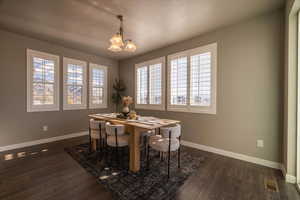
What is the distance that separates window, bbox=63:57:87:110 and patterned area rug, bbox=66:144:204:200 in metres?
1.88

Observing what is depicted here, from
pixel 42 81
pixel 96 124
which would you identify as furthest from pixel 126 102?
pixel 42 81

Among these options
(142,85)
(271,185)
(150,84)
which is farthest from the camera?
(142,85)

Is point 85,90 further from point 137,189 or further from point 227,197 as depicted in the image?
point 227,197

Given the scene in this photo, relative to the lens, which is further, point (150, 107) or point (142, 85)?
point (142, 85)

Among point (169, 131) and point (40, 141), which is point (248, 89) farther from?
point (40, 141)

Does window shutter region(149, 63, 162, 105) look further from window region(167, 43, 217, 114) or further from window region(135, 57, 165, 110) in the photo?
window region(167, 43, 217, 114)

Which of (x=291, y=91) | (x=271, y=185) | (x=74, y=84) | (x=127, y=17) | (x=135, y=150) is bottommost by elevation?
(x=271, y=185)

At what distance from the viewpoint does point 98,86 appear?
16.1 feet

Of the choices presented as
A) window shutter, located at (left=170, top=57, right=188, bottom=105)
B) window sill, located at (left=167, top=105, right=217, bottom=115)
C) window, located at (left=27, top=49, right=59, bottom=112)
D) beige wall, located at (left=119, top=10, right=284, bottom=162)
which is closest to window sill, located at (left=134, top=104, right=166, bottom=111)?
window sill, located at (left=167, top=105, right=217, bottom=115)

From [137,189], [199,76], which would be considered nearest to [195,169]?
[137,189]

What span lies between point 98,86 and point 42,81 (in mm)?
1646

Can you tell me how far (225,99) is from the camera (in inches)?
113

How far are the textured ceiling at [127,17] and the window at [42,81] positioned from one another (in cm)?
57

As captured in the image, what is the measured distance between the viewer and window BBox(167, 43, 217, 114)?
3.04 m
